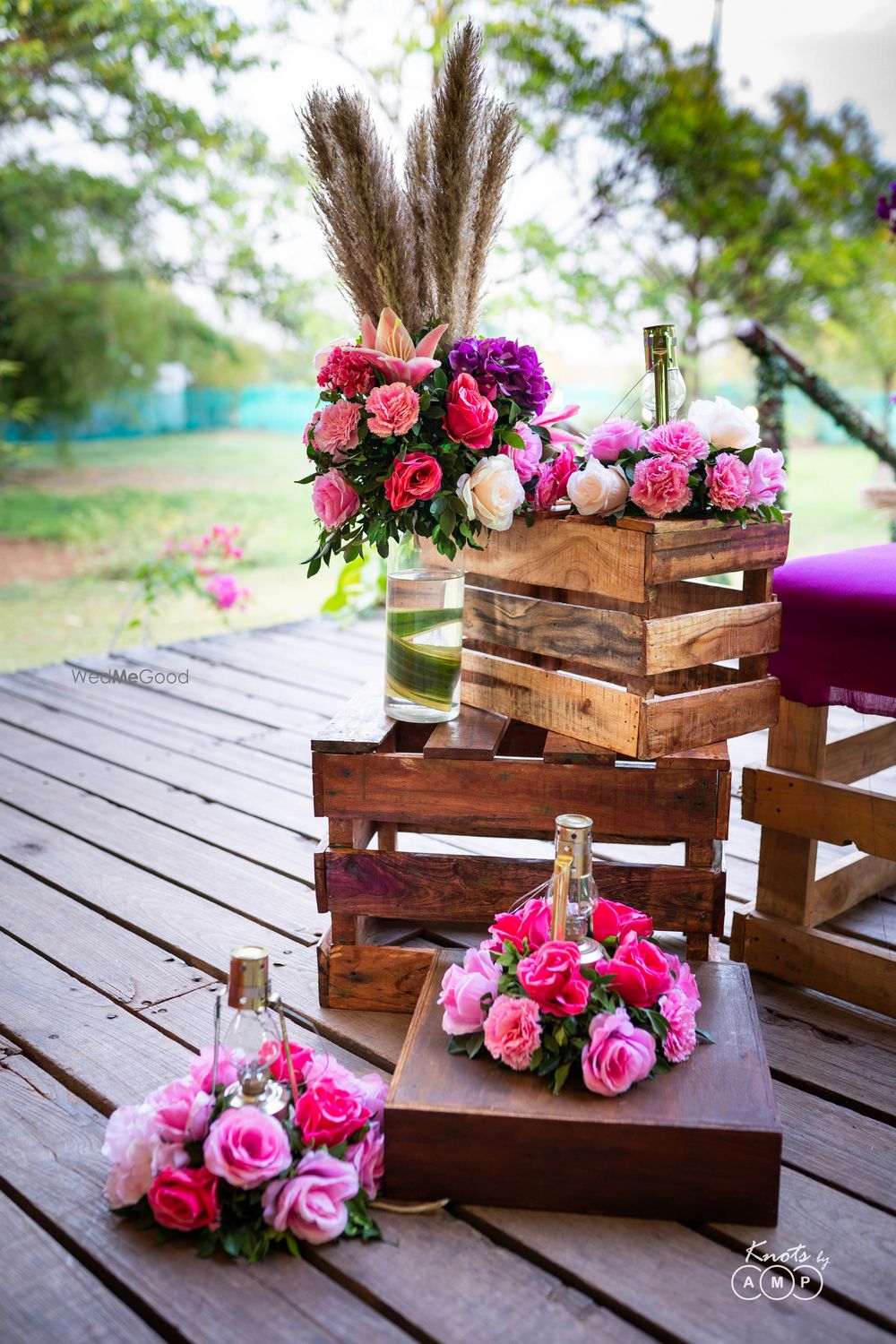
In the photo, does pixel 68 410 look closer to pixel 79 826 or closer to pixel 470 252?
pixel 79 826

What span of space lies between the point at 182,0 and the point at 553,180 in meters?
1.91

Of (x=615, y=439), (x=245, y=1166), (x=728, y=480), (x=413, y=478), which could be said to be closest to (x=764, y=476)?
(x=728, y=480)

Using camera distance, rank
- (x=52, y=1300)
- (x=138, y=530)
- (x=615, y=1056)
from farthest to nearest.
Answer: (x=138, y=530)
(x=615, y=1056)
(x=52, y=1300)

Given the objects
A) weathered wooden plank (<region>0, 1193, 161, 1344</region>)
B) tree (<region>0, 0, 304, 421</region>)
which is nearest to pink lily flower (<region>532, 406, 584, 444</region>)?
weathered wooden plank (<region>0, 1193, 161, 1344</region>)

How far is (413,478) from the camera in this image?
4.92 feet

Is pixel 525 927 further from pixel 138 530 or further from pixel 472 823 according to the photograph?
pixel 138 530

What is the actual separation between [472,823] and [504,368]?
61cm

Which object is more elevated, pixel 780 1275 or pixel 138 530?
pixel 138 530

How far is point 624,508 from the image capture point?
1.52 metres

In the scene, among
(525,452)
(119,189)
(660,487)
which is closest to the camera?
(660,487)

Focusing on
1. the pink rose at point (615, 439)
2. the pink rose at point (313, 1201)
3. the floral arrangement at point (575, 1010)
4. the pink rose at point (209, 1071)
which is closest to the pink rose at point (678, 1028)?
the floral arrangement at point (575, 1010)

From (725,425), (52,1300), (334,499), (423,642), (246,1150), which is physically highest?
(725,425)

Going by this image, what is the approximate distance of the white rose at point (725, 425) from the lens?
1.51 m

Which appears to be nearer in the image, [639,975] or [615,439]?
[639,975]
